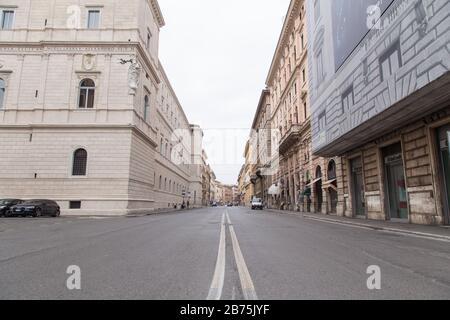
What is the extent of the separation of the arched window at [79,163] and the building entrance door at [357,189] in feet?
72.4

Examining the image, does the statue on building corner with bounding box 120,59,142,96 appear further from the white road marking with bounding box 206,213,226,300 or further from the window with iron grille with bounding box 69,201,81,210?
the white road marking with bounding box 206,213,226,300

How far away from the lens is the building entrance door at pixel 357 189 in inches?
848

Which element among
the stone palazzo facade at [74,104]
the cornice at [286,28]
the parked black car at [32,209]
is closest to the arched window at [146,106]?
the stone palazzo facade at [74,104]

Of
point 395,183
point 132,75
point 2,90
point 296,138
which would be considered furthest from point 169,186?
point 395,183

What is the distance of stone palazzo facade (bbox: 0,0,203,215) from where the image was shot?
1023 inches

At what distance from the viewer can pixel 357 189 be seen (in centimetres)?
2231

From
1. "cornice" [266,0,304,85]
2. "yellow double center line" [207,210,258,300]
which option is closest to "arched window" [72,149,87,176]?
"yellow double center line" [207,210,258,300]

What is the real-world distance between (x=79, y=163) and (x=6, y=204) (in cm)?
604

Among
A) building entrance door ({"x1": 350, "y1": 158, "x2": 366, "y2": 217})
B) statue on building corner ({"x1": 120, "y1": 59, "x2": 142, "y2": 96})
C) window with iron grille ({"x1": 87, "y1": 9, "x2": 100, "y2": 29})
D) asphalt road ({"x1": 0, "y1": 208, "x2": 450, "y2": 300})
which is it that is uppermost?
window with iron grille ({"x1": 87, "y1": 9, "x2": 100, "y2": 29})

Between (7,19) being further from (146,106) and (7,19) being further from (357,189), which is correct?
(357,189)

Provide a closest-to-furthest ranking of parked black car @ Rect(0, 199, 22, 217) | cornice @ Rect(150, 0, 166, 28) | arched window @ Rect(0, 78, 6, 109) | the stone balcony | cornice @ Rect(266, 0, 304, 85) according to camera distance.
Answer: parked black car @ Rect(0, 199, 22, 217)
arched window @ Rect(0, 78, 6, 109)
cornice @ Rect(150, 0, 166, 28)
the stone balcony
cornice @ Rect(266, 0, 304, 85)

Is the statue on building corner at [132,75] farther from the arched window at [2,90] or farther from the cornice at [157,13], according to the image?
the arched window at [2,90]

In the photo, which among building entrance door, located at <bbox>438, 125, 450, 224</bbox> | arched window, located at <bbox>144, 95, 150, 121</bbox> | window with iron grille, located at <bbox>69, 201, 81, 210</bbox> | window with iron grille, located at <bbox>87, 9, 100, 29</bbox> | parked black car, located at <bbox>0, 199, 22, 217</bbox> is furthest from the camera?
arched window, located at <bbox>144, 95, 150, 121</bbox>

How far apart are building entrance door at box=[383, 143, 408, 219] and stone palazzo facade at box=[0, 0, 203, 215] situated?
19706 millimetres
